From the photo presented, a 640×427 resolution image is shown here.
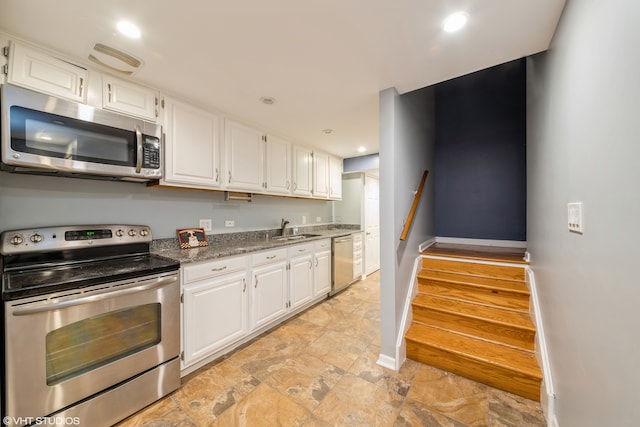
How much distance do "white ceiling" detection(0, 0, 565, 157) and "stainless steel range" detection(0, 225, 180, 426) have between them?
128 centimetres

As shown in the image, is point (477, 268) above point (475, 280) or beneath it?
above

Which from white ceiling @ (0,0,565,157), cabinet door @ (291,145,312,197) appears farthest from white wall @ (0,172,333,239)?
white ceiling @ (0,0,565,157)

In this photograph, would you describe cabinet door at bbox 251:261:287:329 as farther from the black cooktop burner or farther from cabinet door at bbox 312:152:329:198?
cabinet door at bbox 312:152:329:198

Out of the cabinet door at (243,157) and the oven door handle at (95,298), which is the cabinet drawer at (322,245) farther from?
the oven door handle at (95,298)

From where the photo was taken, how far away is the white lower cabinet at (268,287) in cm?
232

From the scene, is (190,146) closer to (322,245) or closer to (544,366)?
(322,245)

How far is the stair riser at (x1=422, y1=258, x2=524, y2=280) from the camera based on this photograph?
219 cm

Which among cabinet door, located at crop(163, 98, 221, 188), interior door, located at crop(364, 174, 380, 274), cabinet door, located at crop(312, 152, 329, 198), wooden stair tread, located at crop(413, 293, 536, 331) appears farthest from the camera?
interior door, located at crop(364, 174, 380, 274)

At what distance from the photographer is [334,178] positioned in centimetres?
407

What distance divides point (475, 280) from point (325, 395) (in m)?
1.72

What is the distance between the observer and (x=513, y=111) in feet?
9.90

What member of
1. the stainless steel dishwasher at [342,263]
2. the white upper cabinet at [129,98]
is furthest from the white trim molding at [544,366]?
the white upper cabinet at [129,98]

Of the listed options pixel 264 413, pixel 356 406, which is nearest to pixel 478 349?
pixel 356 406

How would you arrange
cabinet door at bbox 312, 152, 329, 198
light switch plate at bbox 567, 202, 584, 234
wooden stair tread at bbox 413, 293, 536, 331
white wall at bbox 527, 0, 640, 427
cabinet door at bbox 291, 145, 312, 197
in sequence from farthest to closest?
cabinet door at bbox 312, 152, 329, 198
cabinet door at bbox 291, 145, 312, 197
wooden stair tread at bbox 413, 293, 536, 331
light switch plate at bbox 567, 202, 584, 234
white wall at bbox 527, 0, 640, 427
